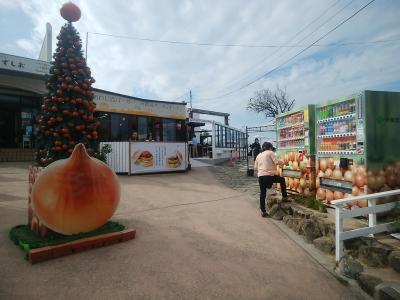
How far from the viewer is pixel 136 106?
13758 mm

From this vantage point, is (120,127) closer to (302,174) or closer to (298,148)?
(298,148)

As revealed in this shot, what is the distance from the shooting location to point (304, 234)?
17.7ft

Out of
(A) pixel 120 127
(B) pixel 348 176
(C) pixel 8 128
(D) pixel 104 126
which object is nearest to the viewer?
(B) pixel 348 176

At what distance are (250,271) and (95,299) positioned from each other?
2.01 metres

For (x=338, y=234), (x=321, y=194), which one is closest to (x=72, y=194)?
(x=338, y=234)

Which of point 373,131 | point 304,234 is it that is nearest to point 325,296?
point 304,234

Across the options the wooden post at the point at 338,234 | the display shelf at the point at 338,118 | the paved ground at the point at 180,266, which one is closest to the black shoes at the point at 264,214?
the paved ground at the point at 180,266

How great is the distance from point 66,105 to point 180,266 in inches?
135

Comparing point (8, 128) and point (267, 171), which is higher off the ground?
point (8, 128)

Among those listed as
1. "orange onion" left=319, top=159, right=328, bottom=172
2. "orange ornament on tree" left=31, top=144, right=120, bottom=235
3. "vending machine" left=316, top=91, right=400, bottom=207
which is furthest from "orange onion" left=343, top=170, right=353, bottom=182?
"orange ornament on tree" left=31, top=144, right=120, bottom=235

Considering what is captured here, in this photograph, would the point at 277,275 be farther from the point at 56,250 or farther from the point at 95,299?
the point at 56,250

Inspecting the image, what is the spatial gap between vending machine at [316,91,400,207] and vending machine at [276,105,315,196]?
99 centimetres

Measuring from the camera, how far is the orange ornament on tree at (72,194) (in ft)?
13.3

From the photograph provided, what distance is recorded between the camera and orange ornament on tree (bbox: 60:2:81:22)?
515cm
